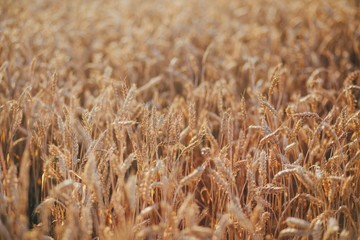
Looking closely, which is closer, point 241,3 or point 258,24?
point 258,24

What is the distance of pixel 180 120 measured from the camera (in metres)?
1.45

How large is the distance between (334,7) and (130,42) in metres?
2.04

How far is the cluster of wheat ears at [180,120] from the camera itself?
3.95 ft

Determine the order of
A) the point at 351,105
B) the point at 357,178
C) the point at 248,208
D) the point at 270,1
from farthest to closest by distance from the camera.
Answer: the point at 270,1 < the point at 351,105 < the point at 357,178 < the point at 248,208

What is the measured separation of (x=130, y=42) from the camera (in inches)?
123

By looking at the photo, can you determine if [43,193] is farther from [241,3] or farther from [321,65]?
[241,3]

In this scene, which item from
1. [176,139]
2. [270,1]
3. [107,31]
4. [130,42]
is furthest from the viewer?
[270,1]

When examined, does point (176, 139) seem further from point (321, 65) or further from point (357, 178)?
point (321, 65)

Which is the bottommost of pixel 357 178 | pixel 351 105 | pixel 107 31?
pixel 357 178

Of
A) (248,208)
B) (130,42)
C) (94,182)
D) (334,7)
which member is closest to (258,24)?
(334,7)

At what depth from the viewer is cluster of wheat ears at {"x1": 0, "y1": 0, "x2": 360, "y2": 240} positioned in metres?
1.20

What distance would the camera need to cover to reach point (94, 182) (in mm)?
1068

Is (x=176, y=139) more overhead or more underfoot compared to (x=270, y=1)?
more underfoot

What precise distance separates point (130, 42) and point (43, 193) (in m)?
1.84
